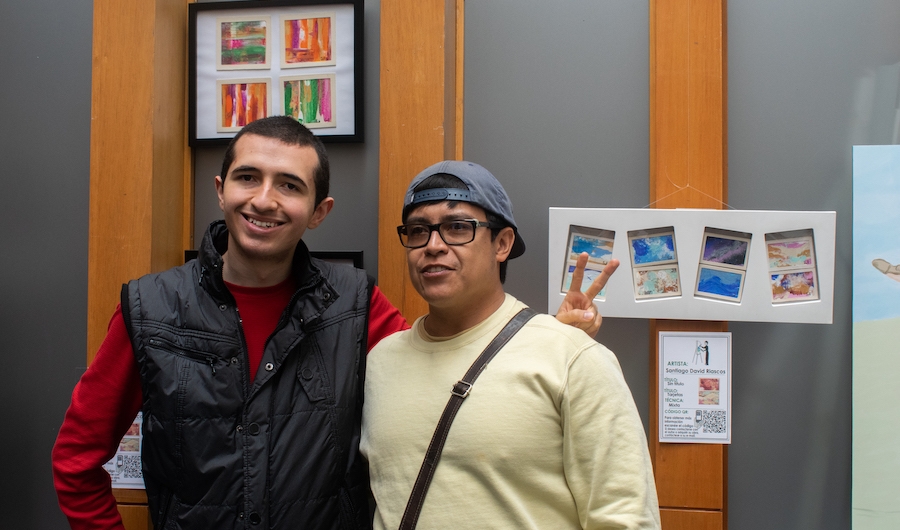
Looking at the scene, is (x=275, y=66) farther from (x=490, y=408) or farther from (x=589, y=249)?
(x=490, y=408)

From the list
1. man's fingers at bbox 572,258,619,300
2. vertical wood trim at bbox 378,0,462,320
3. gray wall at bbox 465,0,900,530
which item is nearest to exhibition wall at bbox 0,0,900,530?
gray wall at bbox 465,0,900,530

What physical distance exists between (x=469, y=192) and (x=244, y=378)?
27.9 inches

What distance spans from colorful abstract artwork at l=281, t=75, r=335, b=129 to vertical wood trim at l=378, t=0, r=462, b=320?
0.21 meters

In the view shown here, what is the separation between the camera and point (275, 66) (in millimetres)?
2166

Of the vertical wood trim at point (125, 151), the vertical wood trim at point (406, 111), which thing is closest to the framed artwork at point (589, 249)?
the vertical wood trim at point (406, 111)

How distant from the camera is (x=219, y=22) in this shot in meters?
2.21

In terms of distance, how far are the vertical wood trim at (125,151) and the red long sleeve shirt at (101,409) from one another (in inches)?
24.1

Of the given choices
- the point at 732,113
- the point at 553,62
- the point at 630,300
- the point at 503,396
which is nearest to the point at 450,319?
the point at 503,396

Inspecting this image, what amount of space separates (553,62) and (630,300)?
2.90 feet

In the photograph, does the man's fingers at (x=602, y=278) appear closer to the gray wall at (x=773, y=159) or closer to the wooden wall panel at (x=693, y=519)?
the gray wall at (x=773, y=159)

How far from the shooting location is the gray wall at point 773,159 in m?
2.04

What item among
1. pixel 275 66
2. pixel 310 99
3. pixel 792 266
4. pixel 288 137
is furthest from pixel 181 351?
pixel 792 266

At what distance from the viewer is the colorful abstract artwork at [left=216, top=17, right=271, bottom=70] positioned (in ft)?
7.14

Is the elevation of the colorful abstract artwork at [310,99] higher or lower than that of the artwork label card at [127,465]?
higher
